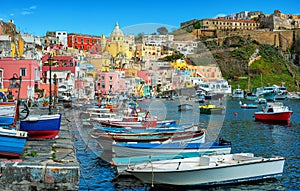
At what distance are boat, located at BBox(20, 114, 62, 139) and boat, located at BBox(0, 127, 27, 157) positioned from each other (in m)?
3.82

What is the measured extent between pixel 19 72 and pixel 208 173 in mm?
31642

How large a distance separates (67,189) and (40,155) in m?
2.97

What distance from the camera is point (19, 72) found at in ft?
133

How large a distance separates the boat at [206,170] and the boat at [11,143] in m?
3.53

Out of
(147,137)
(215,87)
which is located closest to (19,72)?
(147,137)

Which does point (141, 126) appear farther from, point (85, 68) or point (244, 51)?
point (244, 51)

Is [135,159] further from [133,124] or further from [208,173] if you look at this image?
[133,124]

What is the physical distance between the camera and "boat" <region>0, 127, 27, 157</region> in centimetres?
1216

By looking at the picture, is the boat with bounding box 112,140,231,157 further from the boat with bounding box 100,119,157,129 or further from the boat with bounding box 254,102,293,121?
the boat with bounding box 254,102,293,121

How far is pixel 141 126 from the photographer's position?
2453 centimetres

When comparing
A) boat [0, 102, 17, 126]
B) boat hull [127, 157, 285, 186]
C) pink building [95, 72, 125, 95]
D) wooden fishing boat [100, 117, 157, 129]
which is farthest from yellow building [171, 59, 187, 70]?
boat hull [127, 157, 285, 186]

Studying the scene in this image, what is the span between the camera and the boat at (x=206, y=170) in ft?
43.0

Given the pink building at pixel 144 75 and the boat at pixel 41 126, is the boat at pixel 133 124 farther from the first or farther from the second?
the pink building at pixel 144 75

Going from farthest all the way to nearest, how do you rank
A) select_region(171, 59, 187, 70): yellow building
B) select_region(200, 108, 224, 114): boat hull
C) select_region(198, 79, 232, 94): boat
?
select_region(171, 59, 187, 70): yellow building, select_region(198, 79, 232, 94): boat, select_region(200, 108, 224, 114): boat hull
